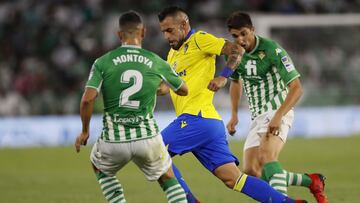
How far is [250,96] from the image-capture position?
9.61m

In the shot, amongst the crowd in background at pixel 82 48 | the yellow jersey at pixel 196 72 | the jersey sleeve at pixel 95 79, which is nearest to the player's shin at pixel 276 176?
the yellow jersey at pixel 196 72

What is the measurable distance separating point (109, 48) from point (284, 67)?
47.4ft

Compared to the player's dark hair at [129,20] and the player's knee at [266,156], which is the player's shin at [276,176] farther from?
the player's dark hair at [129,20]

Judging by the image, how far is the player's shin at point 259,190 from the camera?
858cm

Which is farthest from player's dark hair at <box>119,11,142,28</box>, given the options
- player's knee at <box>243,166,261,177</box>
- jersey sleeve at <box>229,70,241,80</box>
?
player's knee at <box>243,166,261,177</box>

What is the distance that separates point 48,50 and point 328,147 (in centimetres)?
793

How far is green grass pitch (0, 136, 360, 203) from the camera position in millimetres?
11523

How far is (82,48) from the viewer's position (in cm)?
2345

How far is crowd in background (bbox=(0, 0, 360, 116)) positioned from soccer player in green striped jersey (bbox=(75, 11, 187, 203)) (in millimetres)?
14404

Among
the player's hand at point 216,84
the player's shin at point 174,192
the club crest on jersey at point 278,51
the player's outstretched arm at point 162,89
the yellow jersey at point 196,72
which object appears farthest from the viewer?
the club crest on jersey at point 278,51

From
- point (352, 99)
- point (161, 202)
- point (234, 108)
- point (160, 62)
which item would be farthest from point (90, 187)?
point (352, 99)

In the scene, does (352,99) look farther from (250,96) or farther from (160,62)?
(160,62)

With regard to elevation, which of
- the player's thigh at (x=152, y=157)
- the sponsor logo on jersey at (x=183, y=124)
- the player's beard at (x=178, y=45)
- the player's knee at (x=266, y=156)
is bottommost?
the player's knee at (x=266, y=156)

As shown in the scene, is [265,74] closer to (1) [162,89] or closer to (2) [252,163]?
(2) [252,163]
